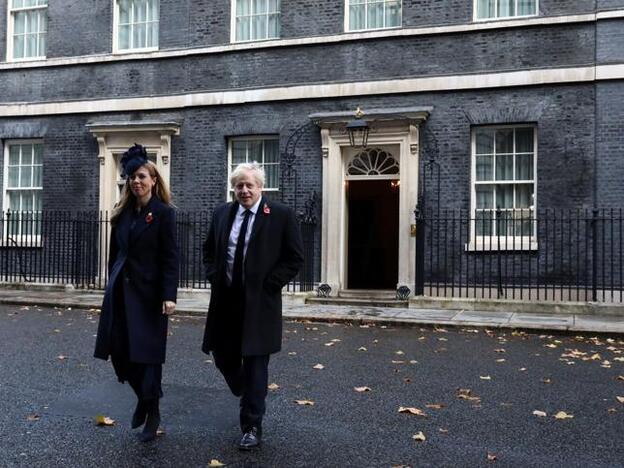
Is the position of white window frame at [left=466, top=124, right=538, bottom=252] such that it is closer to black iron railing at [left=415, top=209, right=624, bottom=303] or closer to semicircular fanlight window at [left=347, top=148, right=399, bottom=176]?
black iron railing at [left=415, top=209, right=624, bottom=303]

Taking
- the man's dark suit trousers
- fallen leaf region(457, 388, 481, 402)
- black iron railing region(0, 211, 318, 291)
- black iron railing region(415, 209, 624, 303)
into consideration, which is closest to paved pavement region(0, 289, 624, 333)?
black iron railing region(415, 209, 624, 303)

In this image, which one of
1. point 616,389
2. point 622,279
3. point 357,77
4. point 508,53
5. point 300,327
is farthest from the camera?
point 357,77

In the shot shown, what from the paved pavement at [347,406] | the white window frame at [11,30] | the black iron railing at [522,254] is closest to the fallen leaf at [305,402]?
the paved pavement at [347,406]

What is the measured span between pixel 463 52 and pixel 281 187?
4486 mm

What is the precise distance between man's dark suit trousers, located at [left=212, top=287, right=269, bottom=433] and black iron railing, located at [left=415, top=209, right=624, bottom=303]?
8508 mm

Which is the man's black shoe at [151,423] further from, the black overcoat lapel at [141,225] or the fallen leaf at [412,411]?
the fallen leaf at [412,411]

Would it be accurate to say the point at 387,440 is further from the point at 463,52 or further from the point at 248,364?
the point at 463,52

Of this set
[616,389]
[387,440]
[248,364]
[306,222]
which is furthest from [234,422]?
[306,222]

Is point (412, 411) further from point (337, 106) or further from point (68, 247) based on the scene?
point (68, 247)

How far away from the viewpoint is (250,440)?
4.25 m

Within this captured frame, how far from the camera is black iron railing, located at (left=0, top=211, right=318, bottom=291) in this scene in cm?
1477

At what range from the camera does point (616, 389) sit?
20.3 ft

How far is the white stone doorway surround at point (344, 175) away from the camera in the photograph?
13.4m

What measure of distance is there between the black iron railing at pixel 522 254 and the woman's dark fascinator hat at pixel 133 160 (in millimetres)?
8806
